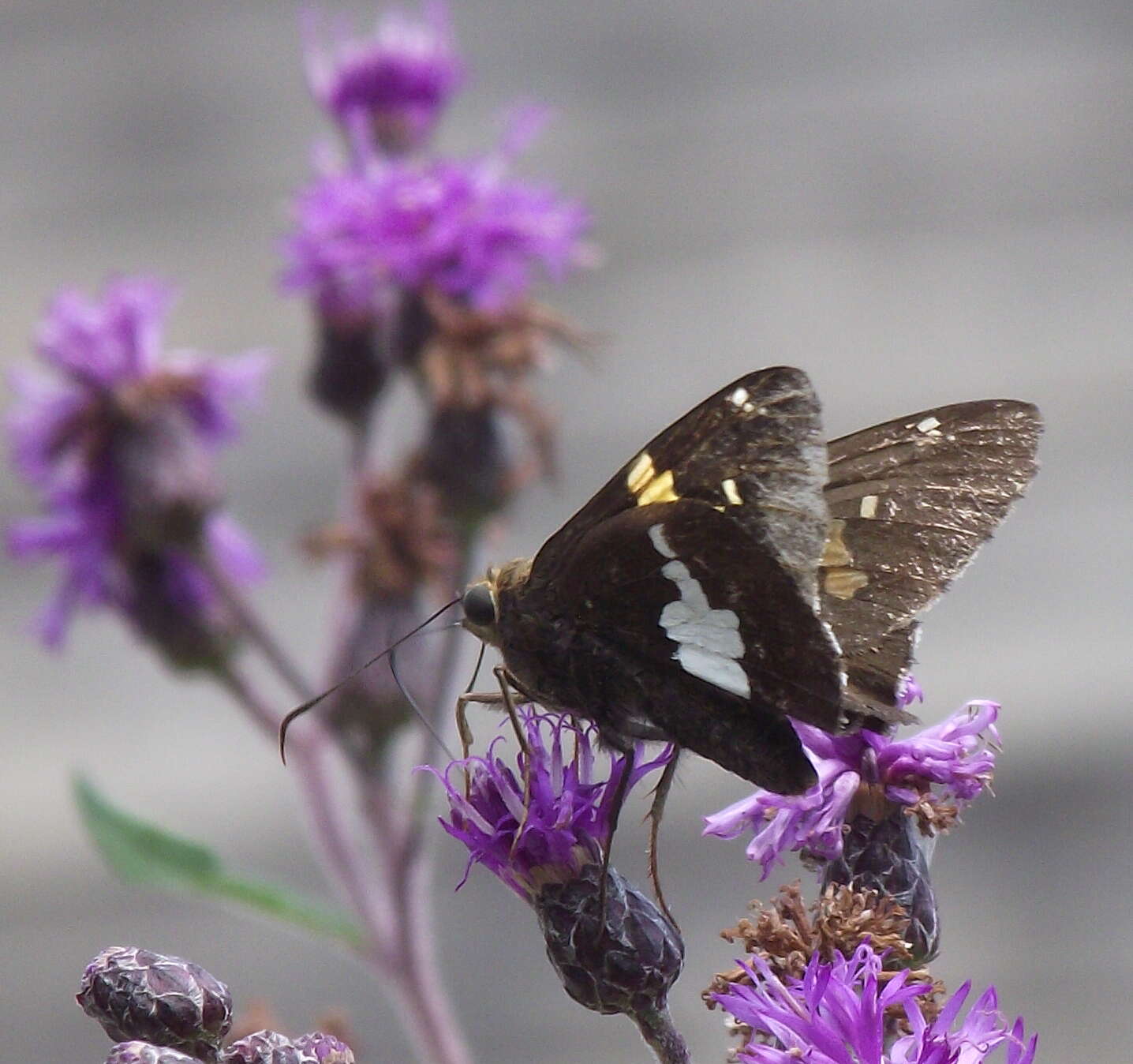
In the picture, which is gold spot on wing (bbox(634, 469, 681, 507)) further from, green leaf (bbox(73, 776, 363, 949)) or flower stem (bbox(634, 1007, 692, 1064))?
green leaf (bbox(73, 776, 363, 949))

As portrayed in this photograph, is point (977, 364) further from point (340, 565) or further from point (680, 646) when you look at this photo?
point (680, 646)

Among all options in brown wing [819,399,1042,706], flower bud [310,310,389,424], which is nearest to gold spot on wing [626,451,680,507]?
brown wing [819,399,1042,706]

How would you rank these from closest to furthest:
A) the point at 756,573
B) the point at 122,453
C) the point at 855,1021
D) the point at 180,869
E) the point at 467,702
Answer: the point at 855,1021 < the point at 756,573 < the point at 467,702 < the point at 180,869 < the point at 122,453

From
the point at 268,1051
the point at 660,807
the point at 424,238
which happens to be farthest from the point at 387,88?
the point at 268,1051

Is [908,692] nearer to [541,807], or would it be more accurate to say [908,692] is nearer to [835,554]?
[835,554]

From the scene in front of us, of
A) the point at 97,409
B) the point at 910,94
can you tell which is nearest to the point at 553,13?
the point at 910,94

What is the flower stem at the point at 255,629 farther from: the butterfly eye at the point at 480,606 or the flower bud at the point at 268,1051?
the flower bud at the point at 268,1051

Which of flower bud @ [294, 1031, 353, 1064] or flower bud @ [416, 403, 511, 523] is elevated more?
flower bud @ [416, 403, 511, 523]
